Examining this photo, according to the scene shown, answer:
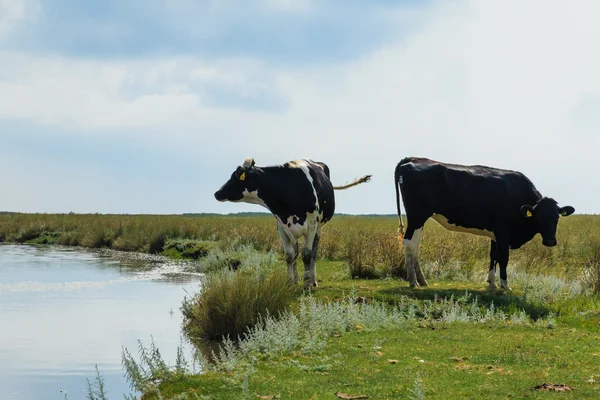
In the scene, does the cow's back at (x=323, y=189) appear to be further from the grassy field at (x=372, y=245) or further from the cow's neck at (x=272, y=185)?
the grassy field at (x=372, y=245)

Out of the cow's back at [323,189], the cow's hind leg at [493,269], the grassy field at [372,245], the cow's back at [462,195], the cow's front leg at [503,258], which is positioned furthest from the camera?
the grassy field at [372,245]

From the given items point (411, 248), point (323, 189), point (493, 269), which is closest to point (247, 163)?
point (323, 189)

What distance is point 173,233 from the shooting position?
31438mm

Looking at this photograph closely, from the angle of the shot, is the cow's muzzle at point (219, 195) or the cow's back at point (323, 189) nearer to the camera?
the cow's muzzle at point (219, 195)

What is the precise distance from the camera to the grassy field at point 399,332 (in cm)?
721

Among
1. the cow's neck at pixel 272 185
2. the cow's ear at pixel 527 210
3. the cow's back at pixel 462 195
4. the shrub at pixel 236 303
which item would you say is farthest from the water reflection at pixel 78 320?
the cow's ear at pixel 527 210

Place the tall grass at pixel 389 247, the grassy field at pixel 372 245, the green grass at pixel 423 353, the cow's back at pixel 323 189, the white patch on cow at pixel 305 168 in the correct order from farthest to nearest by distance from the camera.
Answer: the grassy field at pixel 372 245
the tall grass at pixel 389 247
the cow's back at pixel 323 189
the white patch on cow at pixel 305 168
the green grass at pixel 423 353

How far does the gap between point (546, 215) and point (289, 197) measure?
4791 millimetres

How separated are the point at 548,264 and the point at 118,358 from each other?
11869mm

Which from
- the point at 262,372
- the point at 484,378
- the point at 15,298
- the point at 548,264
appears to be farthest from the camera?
the point at 548,264

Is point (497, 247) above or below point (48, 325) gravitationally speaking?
above

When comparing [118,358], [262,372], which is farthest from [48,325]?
[262,372]

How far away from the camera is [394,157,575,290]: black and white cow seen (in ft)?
44.8

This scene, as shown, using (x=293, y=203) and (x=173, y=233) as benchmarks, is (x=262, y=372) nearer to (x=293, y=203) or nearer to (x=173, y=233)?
(x=293, y=203)
